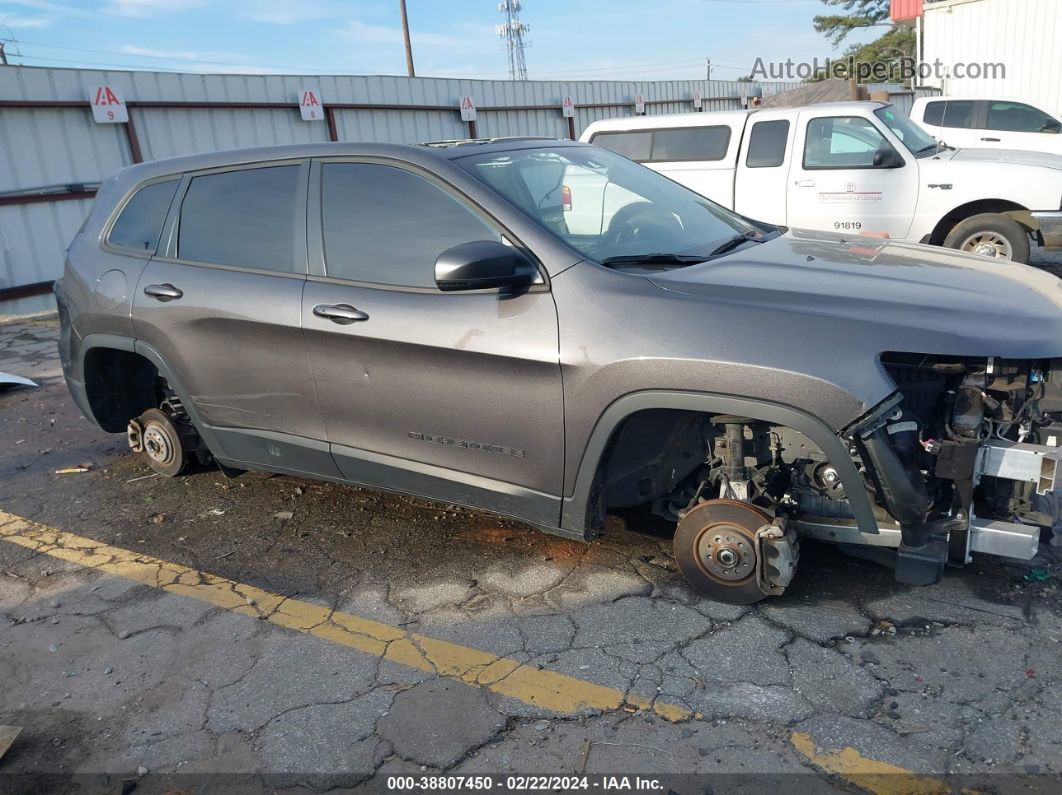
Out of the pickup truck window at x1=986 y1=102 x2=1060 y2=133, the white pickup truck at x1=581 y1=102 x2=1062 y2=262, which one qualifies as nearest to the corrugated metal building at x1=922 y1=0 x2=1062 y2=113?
the pickup truck window at x1=986 y1=102 x2=1060 y2=133

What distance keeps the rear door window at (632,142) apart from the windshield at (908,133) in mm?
2627

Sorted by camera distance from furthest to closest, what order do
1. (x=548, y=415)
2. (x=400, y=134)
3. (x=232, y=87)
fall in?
(x=400, y=134) → (x=232, y=87) → (x=548, y=415)

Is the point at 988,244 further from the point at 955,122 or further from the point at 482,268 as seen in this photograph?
the point at 482,268

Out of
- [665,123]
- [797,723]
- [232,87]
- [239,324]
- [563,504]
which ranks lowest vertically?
[797,723]

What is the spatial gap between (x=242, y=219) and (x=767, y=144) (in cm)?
695

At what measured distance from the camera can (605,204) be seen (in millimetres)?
3871

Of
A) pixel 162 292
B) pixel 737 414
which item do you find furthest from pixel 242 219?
pixel 737 414

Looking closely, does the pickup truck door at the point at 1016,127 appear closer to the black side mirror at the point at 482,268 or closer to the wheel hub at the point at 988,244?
the wheel hub at the point at 988,244

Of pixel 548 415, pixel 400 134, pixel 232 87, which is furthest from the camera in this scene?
pixel 400 134

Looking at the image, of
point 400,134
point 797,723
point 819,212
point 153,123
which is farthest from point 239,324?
point 400,134

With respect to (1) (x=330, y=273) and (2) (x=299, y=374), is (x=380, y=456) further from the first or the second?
(1) (x=330, y=273)

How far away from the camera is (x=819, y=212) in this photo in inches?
356

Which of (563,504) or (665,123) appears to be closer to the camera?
(563,504)

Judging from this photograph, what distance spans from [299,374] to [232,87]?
1284cm
